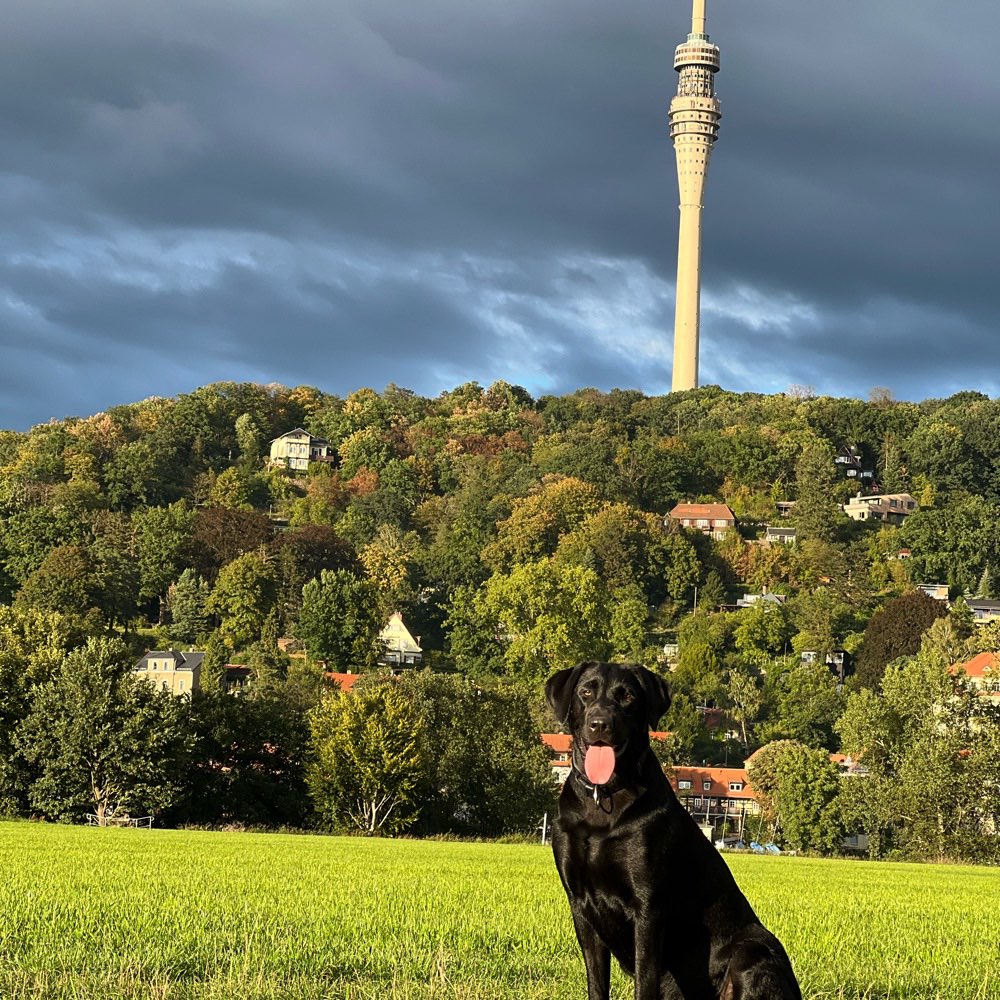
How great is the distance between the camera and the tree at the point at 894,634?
378 feet

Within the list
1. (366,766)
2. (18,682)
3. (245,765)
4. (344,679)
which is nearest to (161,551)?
(344,679)

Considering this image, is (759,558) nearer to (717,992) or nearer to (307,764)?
(307,764)

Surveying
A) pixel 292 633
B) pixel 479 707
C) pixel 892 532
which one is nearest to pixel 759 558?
pixel 892 532

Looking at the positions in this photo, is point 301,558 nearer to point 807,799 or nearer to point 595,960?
point 807,799

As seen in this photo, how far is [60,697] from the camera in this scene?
183 feet

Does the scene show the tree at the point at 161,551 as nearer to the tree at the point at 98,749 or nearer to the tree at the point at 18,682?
the tree at the point at 18,682

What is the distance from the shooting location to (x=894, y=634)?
117 metres

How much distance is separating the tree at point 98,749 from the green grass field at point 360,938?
3465 centimetres

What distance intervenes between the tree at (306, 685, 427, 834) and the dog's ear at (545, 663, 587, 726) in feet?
174

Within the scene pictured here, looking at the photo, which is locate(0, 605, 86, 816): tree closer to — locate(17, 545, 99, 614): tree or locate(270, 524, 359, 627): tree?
locate(17, 545, 99, 614): tree

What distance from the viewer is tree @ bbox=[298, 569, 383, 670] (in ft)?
393

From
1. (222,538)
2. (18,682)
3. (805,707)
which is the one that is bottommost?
(18,682)

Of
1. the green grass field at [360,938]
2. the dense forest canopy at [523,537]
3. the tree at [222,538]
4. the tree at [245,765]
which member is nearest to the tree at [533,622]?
the dense forest canopy at [523,537]

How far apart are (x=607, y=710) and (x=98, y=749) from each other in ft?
167
